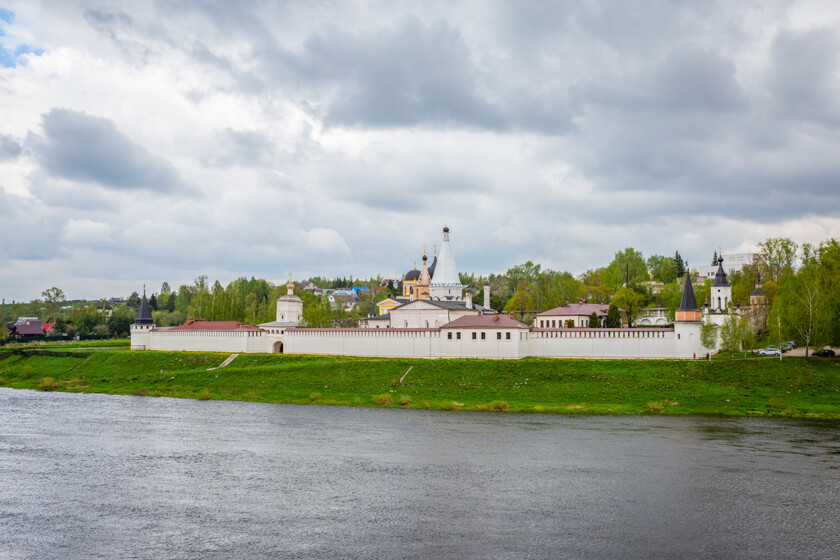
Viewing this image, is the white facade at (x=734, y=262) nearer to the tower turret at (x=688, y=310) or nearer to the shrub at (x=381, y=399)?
the tower turret at (x=688, y=310)

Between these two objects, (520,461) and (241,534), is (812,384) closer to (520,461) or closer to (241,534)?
(520,461)

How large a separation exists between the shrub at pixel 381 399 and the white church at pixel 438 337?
971cm

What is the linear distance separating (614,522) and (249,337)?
43.1 metres

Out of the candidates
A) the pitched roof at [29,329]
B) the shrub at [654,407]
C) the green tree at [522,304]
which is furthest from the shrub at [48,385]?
the green tree at [522,304]

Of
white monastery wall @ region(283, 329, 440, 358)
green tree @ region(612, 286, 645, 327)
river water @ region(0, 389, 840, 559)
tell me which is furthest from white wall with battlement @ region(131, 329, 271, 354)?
green tree @ region(612, 286, 645, 327)

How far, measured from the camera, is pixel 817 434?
2955 cm

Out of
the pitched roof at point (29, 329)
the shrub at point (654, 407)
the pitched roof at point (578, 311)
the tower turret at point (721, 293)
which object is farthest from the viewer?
the pitched roof at point (29, 329)

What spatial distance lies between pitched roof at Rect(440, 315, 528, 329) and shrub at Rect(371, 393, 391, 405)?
10000 millimetres

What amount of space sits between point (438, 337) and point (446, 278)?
1975 centimetres

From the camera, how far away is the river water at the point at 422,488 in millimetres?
17094

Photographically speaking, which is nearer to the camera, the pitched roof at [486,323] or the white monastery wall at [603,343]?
the white monastery wall at [603,343]

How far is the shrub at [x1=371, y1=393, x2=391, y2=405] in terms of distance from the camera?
3988 centimetres

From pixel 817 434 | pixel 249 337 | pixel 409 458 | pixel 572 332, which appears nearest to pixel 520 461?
pixel 409 458

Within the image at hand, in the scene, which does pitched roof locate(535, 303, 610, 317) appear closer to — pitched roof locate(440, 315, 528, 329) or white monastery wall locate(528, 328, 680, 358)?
white monastery wall locate(528, 328, 680, 358)
